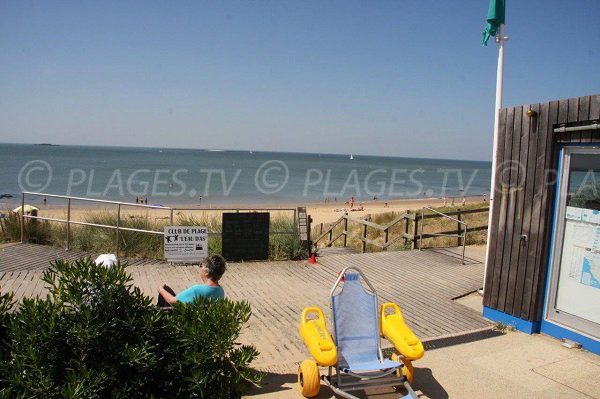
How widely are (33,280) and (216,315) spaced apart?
227 inches

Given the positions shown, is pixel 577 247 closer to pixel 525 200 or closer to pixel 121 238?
pixel 525 200

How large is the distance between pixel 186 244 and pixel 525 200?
21.0 feet

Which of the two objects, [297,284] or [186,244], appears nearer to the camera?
[297,284]

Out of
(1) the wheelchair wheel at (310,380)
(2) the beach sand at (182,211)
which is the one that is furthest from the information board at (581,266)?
(2) the beach sand at (182,211)

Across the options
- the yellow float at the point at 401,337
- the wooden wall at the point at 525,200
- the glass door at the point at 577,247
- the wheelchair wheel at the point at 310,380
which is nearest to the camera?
the wheelchair wheel at the point at 310,380

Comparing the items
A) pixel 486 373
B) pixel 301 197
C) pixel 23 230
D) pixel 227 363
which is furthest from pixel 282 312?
pixel 301 197

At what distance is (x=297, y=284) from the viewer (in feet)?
28.9

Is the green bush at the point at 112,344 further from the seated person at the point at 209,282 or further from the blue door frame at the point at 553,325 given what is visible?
the blue door frame at the point at 553,325

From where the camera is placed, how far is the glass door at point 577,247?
567 cm

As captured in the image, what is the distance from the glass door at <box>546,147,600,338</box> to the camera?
5668 mm

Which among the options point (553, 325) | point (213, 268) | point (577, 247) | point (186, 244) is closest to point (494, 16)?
point (577, 247)

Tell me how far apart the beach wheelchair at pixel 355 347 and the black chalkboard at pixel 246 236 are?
5.60m

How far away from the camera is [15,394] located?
9.91 ft

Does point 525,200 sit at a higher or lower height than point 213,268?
higher
